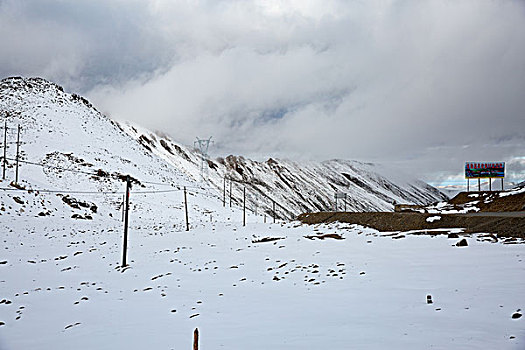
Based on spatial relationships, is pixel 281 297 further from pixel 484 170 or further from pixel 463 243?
pixel 484 170

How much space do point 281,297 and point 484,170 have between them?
44.8 metres

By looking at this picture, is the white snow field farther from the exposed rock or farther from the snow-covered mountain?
the snow-covered mountain

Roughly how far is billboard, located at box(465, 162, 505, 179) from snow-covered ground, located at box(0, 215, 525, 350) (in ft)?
102

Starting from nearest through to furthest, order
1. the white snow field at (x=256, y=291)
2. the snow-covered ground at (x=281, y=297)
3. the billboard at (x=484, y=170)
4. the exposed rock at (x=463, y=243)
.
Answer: the snow-covered ground at (x=281, y=297), the white snow field at (x=256, y=291), the exposed rock at (x=463, y=243), the billboard at (x=484, y=170)

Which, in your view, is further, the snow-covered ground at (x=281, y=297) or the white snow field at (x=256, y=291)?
the white snow field at (x=256, y=291)

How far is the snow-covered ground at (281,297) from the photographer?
797 cm

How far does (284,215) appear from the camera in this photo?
13975 centimetres

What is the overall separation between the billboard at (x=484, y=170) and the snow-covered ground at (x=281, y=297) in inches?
1224

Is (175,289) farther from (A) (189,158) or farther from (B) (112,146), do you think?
(A) (189,158)

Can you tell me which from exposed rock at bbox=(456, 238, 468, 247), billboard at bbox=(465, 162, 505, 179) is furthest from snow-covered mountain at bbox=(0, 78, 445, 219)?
exposed rock at bbox=(456, 238, 468, 247)

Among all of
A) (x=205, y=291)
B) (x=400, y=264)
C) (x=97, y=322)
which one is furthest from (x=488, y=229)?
(x=97, y=322)

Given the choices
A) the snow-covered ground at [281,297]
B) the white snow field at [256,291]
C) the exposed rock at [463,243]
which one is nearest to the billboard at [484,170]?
the white snow field at [256,291]

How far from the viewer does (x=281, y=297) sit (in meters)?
12.3

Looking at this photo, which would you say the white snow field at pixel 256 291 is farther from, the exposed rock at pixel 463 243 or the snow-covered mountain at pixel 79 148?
the snow-covered mountain at pixel 79 148
